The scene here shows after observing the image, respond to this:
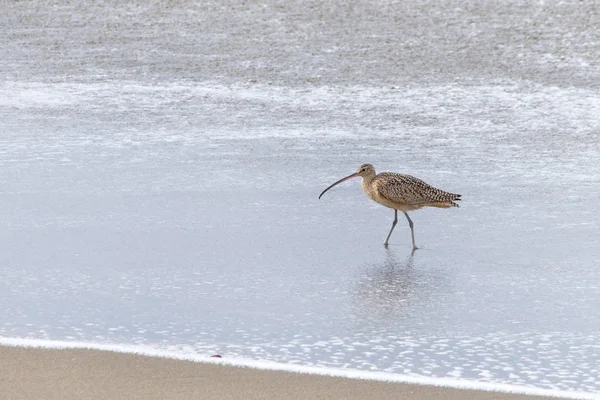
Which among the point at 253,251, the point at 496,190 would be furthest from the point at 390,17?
the point at 253,251

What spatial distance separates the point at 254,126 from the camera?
8898 millimetres

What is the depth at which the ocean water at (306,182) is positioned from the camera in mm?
5082

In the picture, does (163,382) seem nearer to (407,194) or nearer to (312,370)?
(312,370)

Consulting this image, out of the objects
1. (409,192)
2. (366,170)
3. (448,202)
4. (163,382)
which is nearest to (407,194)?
(409,192)

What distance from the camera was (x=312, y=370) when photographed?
177 inches

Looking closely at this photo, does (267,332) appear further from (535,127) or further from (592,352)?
(535,127)

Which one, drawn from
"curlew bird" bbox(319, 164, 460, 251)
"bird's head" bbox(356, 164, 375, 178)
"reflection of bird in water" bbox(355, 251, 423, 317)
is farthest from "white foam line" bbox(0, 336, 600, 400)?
"bird's head" bbox(356, 164, 375, 178)

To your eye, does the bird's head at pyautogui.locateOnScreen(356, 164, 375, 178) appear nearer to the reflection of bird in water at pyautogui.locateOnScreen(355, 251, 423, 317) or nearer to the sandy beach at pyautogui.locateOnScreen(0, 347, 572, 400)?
the reflection of bird in water at pyautogui.locateOnScreen(355, 251, 423, 317)

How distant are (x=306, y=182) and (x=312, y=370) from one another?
318 centimetres

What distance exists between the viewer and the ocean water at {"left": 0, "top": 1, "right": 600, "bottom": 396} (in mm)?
5082

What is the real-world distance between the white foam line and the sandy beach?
0.04 meters

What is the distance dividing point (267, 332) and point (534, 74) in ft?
18.8

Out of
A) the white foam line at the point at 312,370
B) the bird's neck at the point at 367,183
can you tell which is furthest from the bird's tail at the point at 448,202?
the white foam line at the point at 312,370

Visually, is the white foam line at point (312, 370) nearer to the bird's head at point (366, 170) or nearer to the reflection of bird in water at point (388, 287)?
the reflection of bird in water at point (388, 287)
